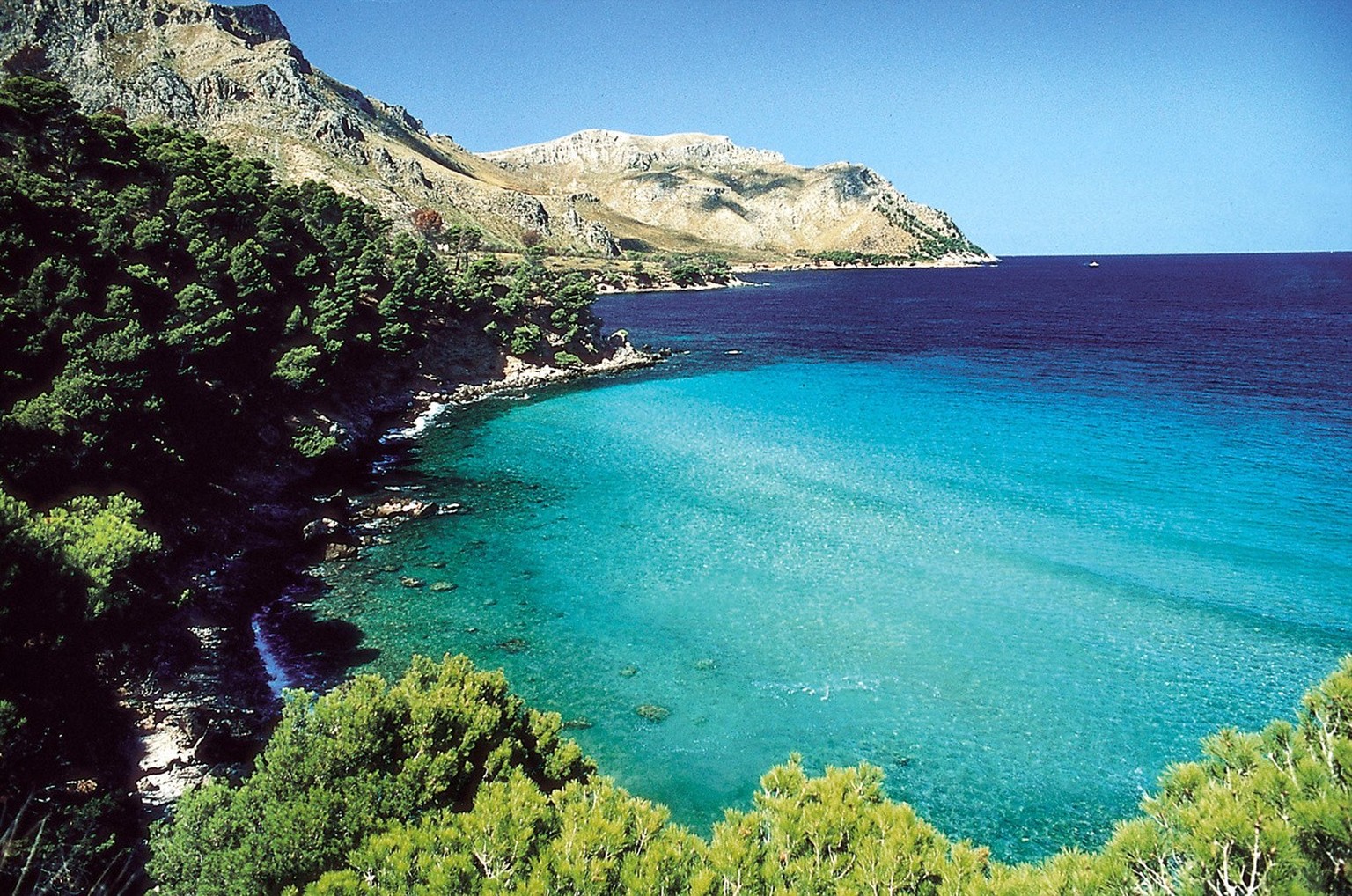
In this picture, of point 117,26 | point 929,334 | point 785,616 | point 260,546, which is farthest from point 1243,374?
point 117,26

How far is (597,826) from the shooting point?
1102cm

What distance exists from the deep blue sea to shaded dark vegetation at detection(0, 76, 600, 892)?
322 inches

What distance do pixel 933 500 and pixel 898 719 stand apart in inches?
921

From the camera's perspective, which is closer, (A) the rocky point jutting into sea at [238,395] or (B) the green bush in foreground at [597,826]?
(B) the green bush in foreground at [597,826]

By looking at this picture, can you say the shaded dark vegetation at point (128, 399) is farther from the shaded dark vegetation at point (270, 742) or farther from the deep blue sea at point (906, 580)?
the deep blue sea at point (906, 580)

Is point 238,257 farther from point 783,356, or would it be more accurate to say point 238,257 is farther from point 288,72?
point 288,72

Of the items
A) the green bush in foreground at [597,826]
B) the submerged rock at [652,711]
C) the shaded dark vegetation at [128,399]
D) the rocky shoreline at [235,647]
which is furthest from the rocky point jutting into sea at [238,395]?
the submerged rock at [652,711]

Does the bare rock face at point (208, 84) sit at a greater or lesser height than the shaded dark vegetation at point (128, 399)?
greater

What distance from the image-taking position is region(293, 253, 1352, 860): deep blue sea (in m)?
24.0

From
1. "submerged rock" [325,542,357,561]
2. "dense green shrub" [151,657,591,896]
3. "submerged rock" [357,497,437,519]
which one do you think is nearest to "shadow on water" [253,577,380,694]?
"submerged rock" [325,542,357,561]

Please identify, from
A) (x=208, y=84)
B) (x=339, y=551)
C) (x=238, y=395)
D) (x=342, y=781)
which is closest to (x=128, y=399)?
(x=339, y=551)

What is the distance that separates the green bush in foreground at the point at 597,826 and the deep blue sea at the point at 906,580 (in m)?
9.84

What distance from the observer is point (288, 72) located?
579 ft

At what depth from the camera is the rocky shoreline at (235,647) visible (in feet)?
72.0
